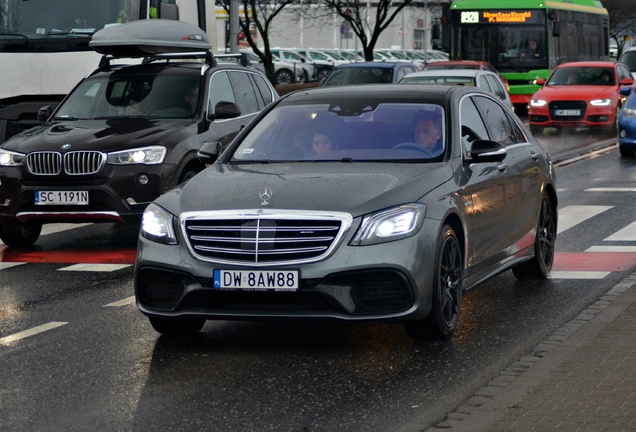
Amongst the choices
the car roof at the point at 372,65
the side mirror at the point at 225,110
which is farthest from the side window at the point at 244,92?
the car roof at the point at 372,65

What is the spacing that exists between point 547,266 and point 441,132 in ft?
7.40

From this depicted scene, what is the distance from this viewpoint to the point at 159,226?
812cm

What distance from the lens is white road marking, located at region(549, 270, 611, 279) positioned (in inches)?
426

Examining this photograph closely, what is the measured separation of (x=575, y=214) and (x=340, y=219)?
8.27 metres

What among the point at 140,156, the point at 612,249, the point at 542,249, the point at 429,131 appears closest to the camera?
the point at 429,131

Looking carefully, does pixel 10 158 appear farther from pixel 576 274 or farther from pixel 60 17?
pixel 60 17

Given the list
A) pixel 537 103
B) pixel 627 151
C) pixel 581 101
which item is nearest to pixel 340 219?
pixel 627 151

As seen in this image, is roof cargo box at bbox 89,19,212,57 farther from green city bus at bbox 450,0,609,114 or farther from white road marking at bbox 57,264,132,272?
green city bus at bbox 450,0,609,114

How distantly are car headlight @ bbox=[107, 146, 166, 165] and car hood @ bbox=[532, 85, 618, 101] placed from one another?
19.7 metres

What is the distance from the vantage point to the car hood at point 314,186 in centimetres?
788

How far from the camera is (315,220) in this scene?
772 cm

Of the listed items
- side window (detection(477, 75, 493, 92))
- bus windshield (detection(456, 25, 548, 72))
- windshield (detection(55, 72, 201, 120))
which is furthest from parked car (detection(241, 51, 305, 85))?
windshield (detection(55, 72, 201, 120))

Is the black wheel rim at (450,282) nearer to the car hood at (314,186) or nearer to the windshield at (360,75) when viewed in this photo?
the car hood at (314,186)

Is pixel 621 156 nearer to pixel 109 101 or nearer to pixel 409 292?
pixel 109 101
